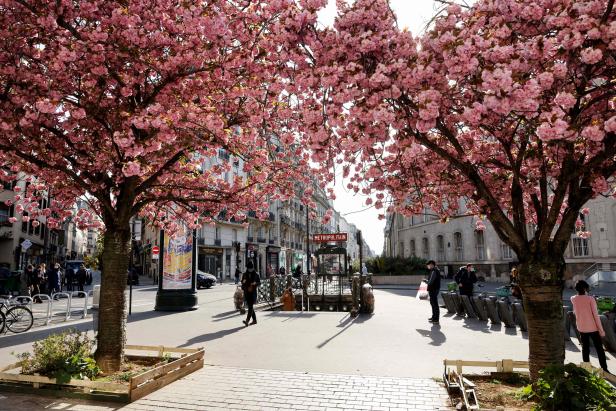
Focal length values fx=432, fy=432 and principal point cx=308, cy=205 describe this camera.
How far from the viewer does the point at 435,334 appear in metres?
10.6

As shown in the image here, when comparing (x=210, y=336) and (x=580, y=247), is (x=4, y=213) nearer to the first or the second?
(x=210, y=336)

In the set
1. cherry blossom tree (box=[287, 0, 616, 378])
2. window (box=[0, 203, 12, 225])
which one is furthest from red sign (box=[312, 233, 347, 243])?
window (box=[0, 203, 12, 225])

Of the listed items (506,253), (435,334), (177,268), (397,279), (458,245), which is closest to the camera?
(435,334)

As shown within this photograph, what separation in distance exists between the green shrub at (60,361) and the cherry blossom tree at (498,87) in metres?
4.38

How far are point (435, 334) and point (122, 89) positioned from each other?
8.74 metres

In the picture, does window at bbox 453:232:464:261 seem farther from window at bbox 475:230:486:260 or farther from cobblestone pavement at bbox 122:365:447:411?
cobblestone pavement at bbox 122:365:447:411

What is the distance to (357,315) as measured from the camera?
14281 mm

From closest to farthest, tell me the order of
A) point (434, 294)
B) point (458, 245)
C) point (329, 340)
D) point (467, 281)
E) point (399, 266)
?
point (329, 340), point (434, 294), point (467, 281), point (399, 266), point (458, 245)

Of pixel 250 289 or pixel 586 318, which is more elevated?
pixel 250 289

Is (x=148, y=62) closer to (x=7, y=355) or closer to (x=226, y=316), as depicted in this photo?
(x=7, y=355)

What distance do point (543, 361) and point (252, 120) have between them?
5205 mm

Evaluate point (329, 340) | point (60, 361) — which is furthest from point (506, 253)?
point (60, 361)

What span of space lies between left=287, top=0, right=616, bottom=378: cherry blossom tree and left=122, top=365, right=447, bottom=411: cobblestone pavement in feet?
5.16

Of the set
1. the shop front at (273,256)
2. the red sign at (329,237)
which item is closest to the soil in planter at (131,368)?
the red sign at (329,237)
